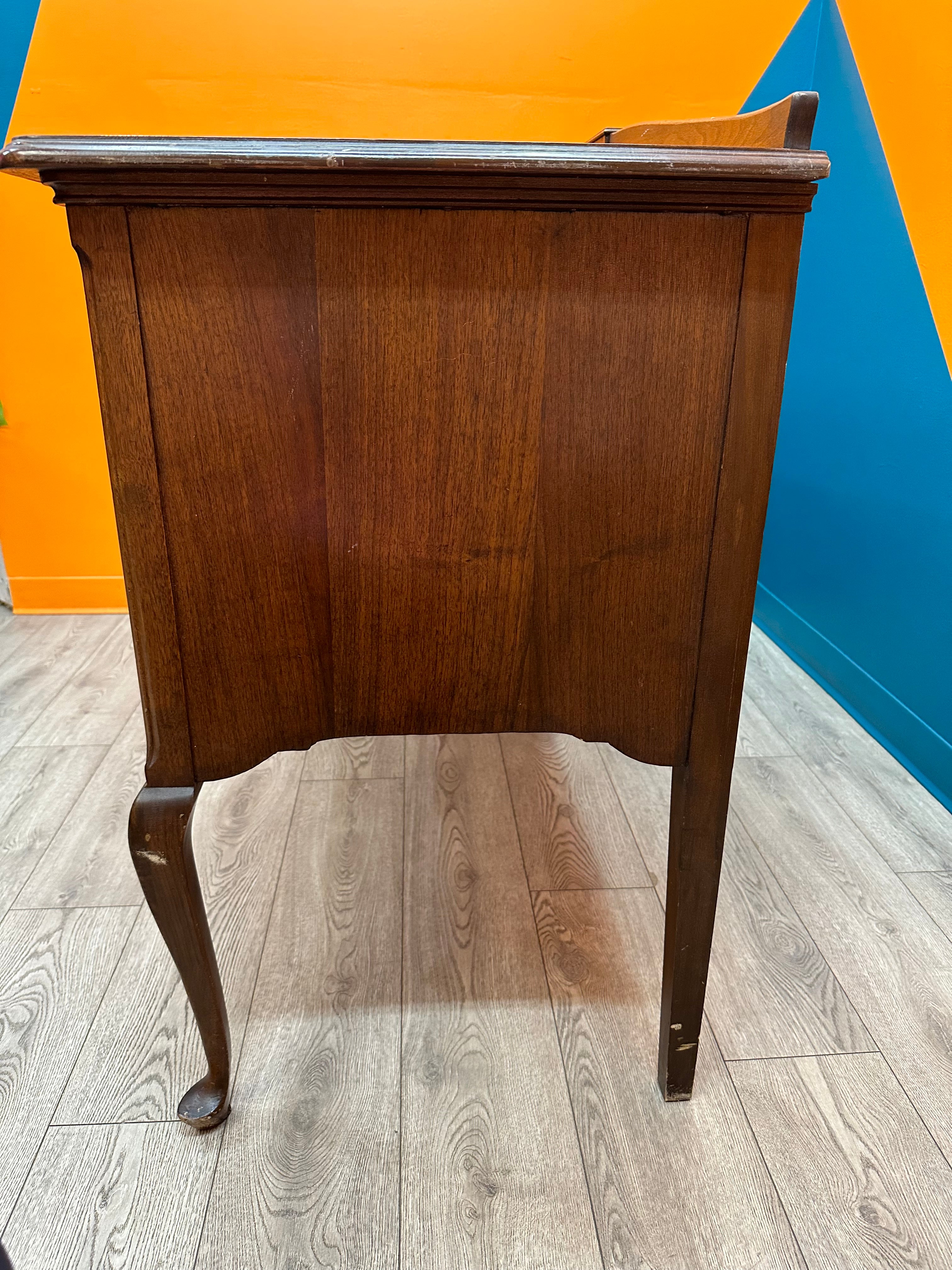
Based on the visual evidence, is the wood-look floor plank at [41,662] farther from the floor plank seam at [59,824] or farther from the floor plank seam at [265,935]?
the floor plank seam at [265,935]

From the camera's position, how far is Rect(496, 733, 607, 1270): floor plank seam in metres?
0.87

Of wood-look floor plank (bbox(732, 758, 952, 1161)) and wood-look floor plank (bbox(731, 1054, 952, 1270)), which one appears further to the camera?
wood-look floor plank (bbox(732, 758, 952, 1161))

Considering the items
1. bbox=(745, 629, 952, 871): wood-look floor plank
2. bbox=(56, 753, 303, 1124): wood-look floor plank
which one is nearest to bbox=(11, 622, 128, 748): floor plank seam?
bbox=(56, 753, 303, 1124): wood-look floor plank

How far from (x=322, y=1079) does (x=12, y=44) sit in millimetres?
2142

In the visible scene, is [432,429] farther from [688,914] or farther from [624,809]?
[624,809]

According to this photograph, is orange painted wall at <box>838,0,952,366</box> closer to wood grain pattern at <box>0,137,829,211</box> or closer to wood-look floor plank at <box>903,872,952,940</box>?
wood-look floor plank at <box>903,872,952,940</box>

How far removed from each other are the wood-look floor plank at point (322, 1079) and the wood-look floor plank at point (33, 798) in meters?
0.40

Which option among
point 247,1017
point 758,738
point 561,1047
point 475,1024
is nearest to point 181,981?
point 247,1017

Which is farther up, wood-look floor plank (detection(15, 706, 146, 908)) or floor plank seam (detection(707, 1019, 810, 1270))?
wood-look floor plank (detection(15, 706, 146, 908))

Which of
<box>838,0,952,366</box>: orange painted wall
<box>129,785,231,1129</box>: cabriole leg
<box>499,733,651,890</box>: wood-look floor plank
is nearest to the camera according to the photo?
<box>129,785,231,1129</box>: cabriole leg

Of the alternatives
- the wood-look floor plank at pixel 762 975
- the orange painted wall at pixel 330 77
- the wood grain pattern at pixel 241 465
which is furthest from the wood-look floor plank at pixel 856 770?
the orange painted wall at pixel 330 77

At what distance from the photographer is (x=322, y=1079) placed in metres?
1.02

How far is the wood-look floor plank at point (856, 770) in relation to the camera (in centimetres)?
146

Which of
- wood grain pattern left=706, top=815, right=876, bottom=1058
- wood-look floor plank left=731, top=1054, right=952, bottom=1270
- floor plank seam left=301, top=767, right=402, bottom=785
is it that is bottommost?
wood-look floor plank left=731, top=1054, right=952, bottom=1270
